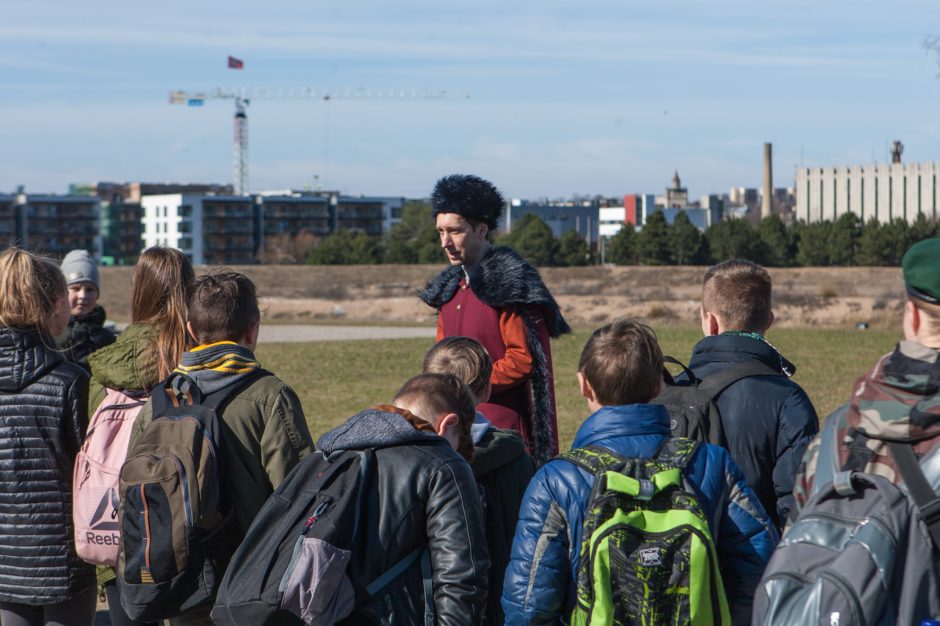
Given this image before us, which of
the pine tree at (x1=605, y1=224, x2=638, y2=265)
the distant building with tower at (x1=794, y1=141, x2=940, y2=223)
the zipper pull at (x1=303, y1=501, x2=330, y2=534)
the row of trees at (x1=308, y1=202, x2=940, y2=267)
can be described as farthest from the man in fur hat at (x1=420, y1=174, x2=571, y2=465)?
the distant building with tower at (x1=794, y1=141, x2=940, y2=223)

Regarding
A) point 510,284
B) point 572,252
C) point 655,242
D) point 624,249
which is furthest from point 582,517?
point 572,252

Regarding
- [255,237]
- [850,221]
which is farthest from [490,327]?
[255,237]

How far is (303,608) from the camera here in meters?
3.05

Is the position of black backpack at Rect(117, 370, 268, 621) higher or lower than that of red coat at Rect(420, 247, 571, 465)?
lower

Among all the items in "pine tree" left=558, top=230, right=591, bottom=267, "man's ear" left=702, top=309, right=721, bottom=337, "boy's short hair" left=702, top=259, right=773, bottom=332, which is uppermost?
"pine tree" left=558, top=230, right=591, bottom=267

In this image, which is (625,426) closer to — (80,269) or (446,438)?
(446,438)

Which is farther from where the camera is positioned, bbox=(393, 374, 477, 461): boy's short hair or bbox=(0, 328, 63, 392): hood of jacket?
bbox=(0, 328, 63, 392): hood of jacket

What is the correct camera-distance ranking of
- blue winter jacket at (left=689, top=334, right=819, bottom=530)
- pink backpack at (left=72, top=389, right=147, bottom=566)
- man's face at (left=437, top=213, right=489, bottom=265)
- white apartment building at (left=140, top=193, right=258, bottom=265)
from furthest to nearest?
white apartment building at (left=140, top=193, right=258, bottom=265) → man's face at (left=437, top=213, right=489, bottom=265) → blue winter jacket at (left=689, top=334, right=819, bottom=530) → pink backpack at (left=72, top=389, right=147, bottom=566)

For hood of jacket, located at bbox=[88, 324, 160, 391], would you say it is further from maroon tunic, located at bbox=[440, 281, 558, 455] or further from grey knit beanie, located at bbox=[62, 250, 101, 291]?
grey knit beanie, located at bbox=[62, 250, 101, 291]

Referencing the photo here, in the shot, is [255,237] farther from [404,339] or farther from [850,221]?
[404,339]

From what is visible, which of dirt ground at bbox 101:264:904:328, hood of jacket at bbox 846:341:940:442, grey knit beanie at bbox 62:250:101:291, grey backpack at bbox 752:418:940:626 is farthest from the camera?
dirt ground at bbox 101:264:904:328

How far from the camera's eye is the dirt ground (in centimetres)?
4269

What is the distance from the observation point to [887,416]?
2443 millimetres

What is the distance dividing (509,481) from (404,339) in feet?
90.7
